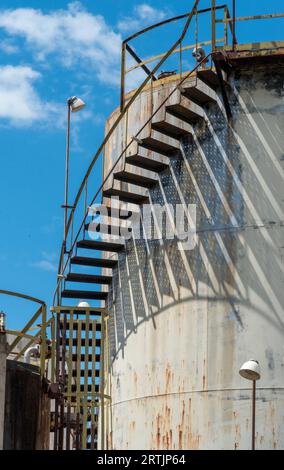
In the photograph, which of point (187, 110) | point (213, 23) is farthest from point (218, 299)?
point (213, 23)

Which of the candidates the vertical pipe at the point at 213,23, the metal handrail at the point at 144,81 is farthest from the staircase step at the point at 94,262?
the vertical pipe at the point at 213,23

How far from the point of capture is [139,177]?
3161cm

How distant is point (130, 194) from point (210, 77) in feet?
9.82

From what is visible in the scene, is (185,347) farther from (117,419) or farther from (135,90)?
(135,90)

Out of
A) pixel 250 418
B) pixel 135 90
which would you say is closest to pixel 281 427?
pixel 250 418

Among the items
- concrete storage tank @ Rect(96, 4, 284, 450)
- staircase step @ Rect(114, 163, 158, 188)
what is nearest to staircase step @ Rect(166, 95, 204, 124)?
concrete storage tank @ Rect(96, 4, 284, 450)

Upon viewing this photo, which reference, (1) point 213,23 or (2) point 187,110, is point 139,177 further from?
(1) point 213,23

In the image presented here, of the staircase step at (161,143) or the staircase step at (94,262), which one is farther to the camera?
the staircase step at (94,262)

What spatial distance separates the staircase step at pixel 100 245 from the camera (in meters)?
32.3

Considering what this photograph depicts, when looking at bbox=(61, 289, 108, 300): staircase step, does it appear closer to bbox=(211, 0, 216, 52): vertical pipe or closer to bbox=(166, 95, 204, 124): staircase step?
bbox=(166, 95, 204, 124): staircase step

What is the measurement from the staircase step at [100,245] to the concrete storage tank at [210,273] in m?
0.53

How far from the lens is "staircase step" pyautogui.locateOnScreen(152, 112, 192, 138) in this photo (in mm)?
30984

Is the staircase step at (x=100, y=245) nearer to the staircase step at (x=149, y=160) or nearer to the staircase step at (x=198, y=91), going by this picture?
the staircase step at (x=149, y=160)
